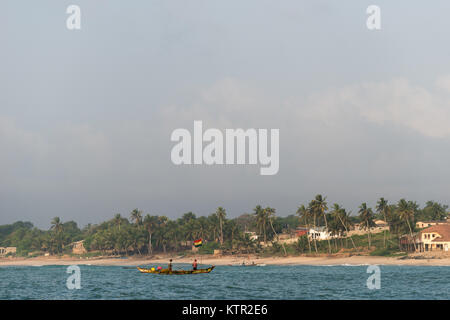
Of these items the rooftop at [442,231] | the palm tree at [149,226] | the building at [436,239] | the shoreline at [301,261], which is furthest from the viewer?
the palm tree at [149,226]

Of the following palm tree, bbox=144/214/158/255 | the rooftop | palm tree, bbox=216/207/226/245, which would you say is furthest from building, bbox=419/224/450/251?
palm tree, bbox=144/214/158/255

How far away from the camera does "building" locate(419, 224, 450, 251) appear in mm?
129500

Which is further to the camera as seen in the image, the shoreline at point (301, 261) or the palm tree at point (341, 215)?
the palm tree at point (341, 215)

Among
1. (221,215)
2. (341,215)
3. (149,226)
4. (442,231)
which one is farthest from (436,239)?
(149,226)

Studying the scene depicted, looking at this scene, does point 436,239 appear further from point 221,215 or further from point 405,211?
point 221,215

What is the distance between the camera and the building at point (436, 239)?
130m

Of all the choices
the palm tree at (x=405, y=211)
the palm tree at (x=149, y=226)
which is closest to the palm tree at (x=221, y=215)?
the palm tree at (x=149, y=226)

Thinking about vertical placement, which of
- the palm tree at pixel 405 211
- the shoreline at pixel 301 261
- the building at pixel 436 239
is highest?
the palm tree at pixel 405 211

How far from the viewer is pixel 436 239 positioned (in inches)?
5187

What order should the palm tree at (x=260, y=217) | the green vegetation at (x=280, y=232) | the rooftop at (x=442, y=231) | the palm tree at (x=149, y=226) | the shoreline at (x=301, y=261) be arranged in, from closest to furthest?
the shoreline at (x=301, y=261)
the rooftop at (x=442, y=231)
the green vegetation at (x=280, y=232)
the palm tree at (x=260, y=217)
the palm tree at (x=149, y=226)

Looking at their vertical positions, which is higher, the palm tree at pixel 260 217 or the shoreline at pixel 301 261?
the palm tree at pixel 260 217

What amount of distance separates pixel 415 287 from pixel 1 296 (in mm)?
55907

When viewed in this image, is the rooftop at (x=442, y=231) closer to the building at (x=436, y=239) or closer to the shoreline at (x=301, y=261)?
the building at (x=436, y=239)
